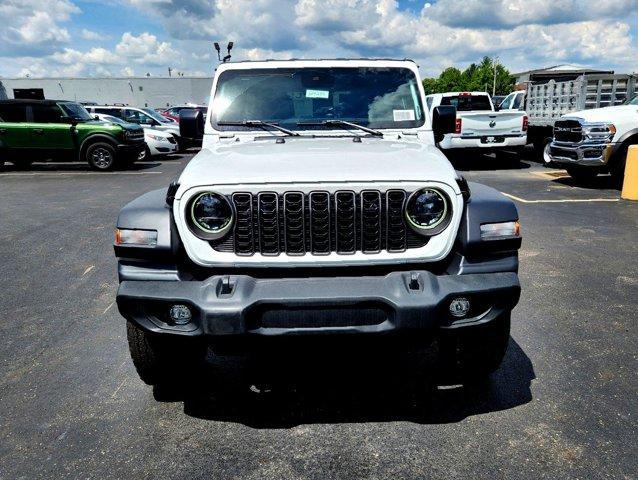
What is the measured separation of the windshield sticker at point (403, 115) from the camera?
156 inches

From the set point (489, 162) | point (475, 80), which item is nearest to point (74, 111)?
point (489, 162)

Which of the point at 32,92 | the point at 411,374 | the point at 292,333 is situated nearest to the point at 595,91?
the point at 411,374

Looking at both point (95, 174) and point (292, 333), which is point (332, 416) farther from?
point (95, 174)

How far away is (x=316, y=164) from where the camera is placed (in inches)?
110

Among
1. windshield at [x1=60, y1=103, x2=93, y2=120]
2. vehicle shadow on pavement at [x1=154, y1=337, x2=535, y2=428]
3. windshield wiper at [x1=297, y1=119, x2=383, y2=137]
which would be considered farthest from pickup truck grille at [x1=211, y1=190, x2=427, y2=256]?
windshield at [x1=60, y1=103, x2=93, y2=120]

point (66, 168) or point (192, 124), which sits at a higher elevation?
point (192, 124)

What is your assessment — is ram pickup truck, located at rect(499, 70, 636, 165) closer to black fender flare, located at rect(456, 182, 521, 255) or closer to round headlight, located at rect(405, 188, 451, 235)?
black fender flare, located at rect(456, 182, 521, 255)

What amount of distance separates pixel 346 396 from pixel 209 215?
4.41 feet

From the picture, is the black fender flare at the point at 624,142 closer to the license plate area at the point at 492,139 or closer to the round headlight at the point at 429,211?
the license plate area at the point at 492,139

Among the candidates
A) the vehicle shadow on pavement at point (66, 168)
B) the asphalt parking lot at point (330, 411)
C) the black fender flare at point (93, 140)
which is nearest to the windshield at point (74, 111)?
the black fender flare at point (93, 140)

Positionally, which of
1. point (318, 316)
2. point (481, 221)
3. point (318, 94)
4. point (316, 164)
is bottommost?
point (318, 316)

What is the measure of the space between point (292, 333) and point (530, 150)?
18.0m

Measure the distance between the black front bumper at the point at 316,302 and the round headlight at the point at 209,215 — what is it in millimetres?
248

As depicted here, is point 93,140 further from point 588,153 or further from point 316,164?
point 316,164
